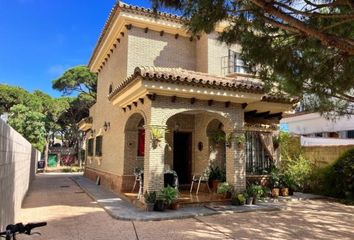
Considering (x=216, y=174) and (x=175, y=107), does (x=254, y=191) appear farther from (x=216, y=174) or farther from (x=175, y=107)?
(x=175, y=107)

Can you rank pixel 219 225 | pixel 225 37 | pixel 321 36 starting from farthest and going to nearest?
pixel 219 225 < pixel 225 37 < pixel 321 36

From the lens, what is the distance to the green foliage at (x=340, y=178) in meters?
13.5

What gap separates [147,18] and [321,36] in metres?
10.0

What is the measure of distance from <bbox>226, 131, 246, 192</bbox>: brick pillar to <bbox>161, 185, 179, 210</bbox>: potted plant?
2701 mm

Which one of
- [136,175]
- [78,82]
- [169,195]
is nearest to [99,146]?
[136,175]

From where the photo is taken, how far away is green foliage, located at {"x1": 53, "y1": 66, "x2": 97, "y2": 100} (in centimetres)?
3950

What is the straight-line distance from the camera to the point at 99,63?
20.7 m

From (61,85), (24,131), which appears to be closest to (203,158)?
(24,131)

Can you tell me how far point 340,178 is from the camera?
13.9 m

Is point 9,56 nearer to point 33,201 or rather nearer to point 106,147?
point 106,147

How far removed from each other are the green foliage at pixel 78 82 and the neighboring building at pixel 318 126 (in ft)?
76.2

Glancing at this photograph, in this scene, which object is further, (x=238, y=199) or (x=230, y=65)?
(x=230, y=65)

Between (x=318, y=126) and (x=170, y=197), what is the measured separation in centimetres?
2275

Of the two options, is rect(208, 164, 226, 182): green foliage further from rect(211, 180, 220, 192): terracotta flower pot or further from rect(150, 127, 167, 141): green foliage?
rect(150, 127, 167, 141): green foliage
